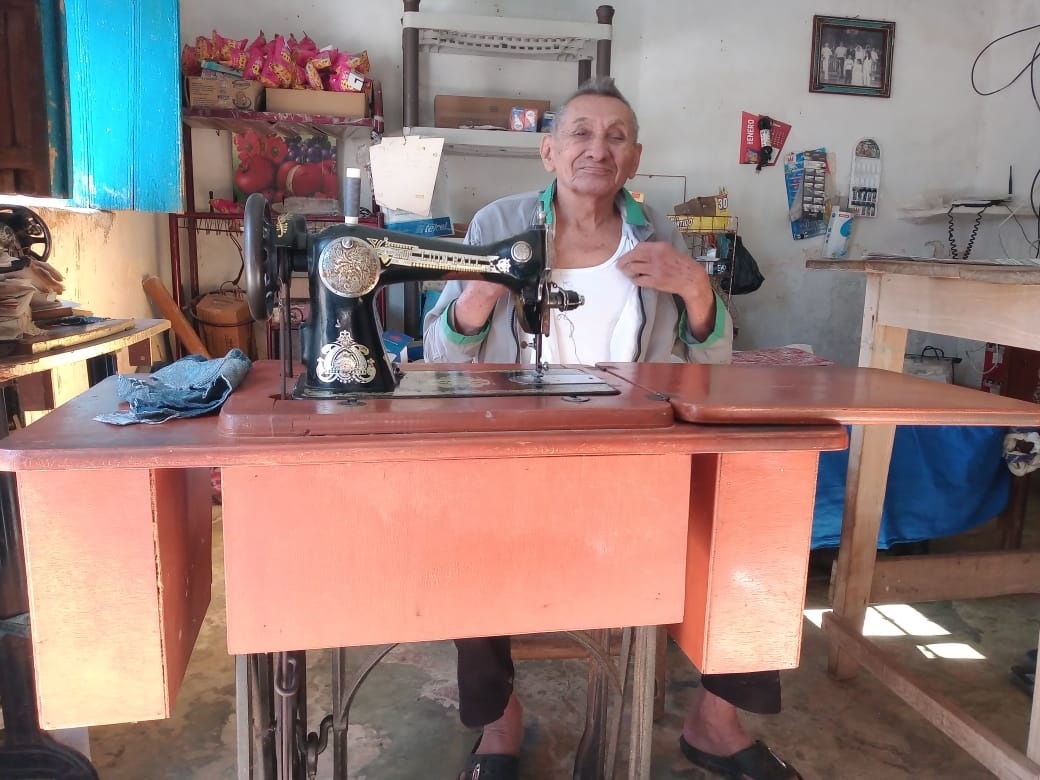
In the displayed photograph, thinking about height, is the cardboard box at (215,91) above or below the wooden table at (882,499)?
above

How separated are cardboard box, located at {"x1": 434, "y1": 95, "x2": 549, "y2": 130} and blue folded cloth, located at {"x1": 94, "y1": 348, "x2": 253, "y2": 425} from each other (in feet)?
9.30

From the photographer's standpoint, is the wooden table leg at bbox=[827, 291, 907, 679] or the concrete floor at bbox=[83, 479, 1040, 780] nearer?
the concrete floor at bbox=[83, 479, 1040, 780]

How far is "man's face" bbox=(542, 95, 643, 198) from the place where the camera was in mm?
1553

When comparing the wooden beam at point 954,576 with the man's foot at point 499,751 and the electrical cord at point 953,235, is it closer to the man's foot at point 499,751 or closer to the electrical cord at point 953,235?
the man's foot at point 499,751

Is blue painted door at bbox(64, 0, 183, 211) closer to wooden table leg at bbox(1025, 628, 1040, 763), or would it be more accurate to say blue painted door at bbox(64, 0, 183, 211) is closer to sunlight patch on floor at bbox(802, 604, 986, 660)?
sunlight patch on floor at bbox(802, 604, 986, 660)

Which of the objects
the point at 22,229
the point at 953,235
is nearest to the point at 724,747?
the point at 22,229

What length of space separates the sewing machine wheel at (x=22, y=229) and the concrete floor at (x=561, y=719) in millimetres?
1136

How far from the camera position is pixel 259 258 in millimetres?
936

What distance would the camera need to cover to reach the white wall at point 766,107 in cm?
379

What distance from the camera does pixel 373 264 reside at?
101 centimetres

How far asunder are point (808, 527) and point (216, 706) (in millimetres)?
1616

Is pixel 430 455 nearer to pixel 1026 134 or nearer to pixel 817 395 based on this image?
pixel 817 395

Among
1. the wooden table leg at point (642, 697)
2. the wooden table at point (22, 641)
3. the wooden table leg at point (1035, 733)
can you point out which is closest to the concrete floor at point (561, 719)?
the wooden table at point (22, 641)

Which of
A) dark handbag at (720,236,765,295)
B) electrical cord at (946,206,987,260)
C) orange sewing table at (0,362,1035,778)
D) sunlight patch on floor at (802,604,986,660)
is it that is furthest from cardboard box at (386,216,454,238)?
electrical cord at (946,206,987,260)
